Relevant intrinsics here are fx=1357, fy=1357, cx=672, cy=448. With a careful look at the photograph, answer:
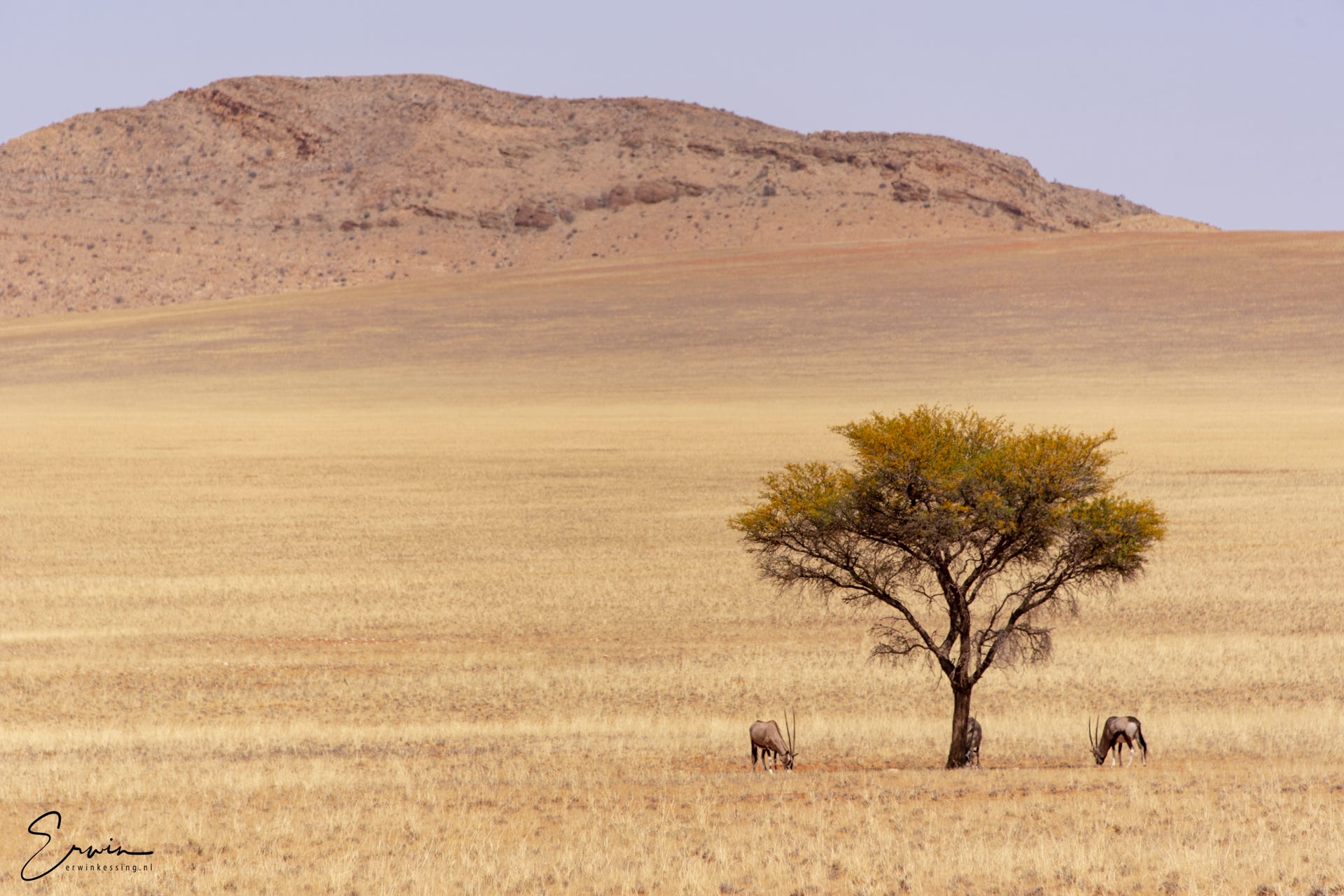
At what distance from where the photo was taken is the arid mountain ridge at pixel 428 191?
115 meters

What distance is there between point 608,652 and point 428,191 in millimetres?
111893

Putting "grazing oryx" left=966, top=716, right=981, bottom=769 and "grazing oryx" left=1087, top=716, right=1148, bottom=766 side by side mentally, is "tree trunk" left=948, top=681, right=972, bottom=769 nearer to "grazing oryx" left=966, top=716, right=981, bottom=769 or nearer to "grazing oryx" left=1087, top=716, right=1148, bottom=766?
"grazing oryx" left=966, top=716, right=981, bottom=769

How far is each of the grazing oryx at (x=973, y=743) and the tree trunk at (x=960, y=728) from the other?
0.05 m

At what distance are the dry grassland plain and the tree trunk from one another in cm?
57

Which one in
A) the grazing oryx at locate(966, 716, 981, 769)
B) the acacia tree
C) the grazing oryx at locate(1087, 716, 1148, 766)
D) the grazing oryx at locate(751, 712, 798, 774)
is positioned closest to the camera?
the grazing oryx at locate(751, 712, 798, 774)

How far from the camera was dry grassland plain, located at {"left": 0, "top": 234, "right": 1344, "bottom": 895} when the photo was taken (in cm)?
1089

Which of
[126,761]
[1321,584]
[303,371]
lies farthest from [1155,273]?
[126,761]

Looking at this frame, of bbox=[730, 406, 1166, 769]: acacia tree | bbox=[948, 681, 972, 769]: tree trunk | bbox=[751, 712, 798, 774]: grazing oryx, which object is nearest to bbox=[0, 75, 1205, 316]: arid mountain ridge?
bbox=[730, 406, 1166, 769]: acacia tree

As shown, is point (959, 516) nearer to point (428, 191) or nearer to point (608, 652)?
point (608, 652)

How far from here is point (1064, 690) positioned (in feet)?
64.5

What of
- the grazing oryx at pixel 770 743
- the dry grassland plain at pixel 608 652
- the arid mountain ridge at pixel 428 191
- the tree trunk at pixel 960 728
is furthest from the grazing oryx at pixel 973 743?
the arid mountain ridge at pixel 428 191

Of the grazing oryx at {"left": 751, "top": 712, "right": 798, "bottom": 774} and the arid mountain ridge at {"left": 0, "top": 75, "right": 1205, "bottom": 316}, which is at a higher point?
the arid mountain ridge at {"left": 0, "top": 75, "right": 1205, "bottom": 316}

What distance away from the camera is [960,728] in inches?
607

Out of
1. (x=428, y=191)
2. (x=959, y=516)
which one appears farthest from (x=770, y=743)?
(x=428, y=191)
